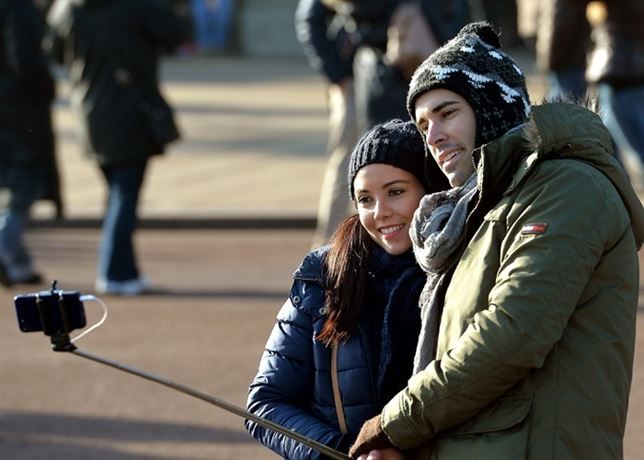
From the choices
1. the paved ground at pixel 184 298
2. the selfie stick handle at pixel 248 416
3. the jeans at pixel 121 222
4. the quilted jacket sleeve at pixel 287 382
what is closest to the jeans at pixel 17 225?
the paved ground at pixel 184 298

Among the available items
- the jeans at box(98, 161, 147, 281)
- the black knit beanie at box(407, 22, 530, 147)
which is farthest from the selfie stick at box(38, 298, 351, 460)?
the jeans at box(98, 161, 147, 281)

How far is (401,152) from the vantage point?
361 cm

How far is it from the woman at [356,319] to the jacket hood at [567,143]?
0.44 meters

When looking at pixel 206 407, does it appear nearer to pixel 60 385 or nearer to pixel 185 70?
pixel 60 385

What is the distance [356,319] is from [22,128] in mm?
6809

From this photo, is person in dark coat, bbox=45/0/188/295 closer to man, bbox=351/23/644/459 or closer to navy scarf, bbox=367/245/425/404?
navy scarf, bbox=367/245/425/404

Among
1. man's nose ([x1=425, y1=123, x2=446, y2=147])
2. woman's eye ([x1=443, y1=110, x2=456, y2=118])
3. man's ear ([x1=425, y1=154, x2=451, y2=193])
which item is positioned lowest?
man's ear ([x1=425, y1=154, x2=451, y2=193])

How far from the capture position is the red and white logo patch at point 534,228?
10.0ft

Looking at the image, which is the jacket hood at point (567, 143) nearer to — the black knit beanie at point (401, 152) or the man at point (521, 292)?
the man at point (521, 292)

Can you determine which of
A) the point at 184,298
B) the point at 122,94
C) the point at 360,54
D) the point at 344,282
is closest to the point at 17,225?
the point at 122,94

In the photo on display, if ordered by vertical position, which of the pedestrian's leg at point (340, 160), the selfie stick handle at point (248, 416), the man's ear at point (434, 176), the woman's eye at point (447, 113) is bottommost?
the pedestrian's leg at point (340, 160)

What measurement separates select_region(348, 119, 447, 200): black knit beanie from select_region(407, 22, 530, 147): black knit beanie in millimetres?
264

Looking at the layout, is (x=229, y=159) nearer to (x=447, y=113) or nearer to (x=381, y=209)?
(x=381, y=209)

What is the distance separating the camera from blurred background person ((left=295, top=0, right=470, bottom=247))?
8.46 metres
